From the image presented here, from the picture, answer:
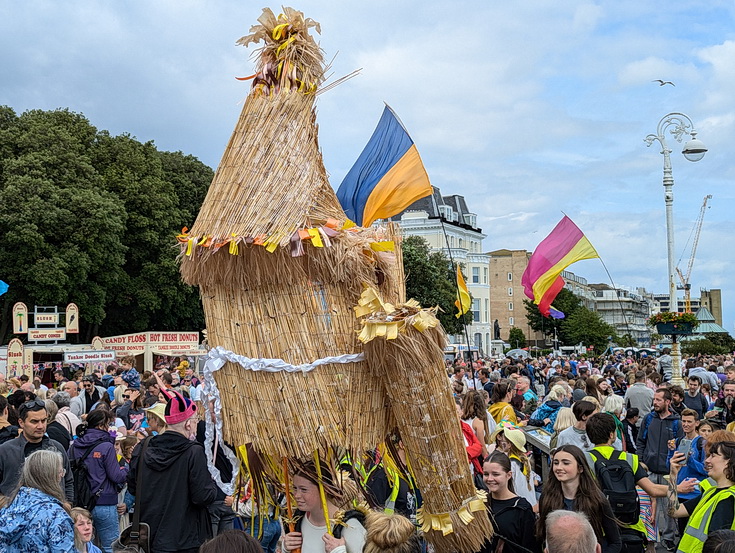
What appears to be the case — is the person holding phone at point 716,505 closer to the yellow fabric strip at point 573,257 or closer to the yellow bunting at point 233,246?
the yellow bunting at point 233,246

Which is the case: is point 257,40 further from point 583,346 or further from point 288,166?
point 583,346

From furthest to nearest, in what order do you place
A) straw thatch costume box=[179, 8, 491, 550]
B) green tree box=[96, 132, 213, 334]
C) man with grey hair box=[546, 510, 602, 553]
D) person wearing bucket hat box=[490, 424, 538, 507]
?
1. green tree box=[96, 132, 213, 334]
2. person wearing bucket hat box=[490, 424, 538, 507]
3. straw thatch costume box=[179, 8, 491, 550]
4. man with grey hair box=[546, 510, 602, 553]

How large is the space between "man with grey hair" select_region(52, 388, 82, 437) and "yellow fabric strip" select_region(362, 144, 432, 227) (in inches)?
233

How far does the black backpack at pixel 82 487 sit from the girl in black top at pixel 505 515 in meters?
4.07

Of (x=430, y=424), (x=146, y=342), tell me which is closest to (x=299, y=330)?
(x=430, y=424)

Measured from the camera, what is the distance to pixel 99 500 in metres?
7.28

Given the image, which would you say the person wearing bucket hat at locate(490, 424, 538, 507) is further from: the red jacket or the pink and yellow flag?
the pink and yellow flag

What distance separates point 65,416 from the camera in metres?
9.20

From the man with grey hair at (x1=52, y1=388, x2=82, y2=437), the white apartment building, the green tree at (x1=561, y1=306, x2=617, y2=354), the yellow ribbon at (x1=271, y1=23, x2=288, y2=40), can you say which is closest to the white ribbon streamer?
the yellow ribbon at (x1=271, y1=23, x2=288, y2=40)

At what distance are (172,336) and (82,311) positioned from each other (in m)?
8.50

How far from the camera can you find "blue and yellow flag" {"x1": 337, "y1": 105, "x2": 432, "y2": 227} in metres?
4.39

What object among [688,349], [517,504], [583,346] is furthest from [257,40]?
[583,346]

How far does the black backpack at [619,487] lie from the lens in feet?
16.9

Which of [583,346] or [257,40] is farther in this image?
[583,346]
